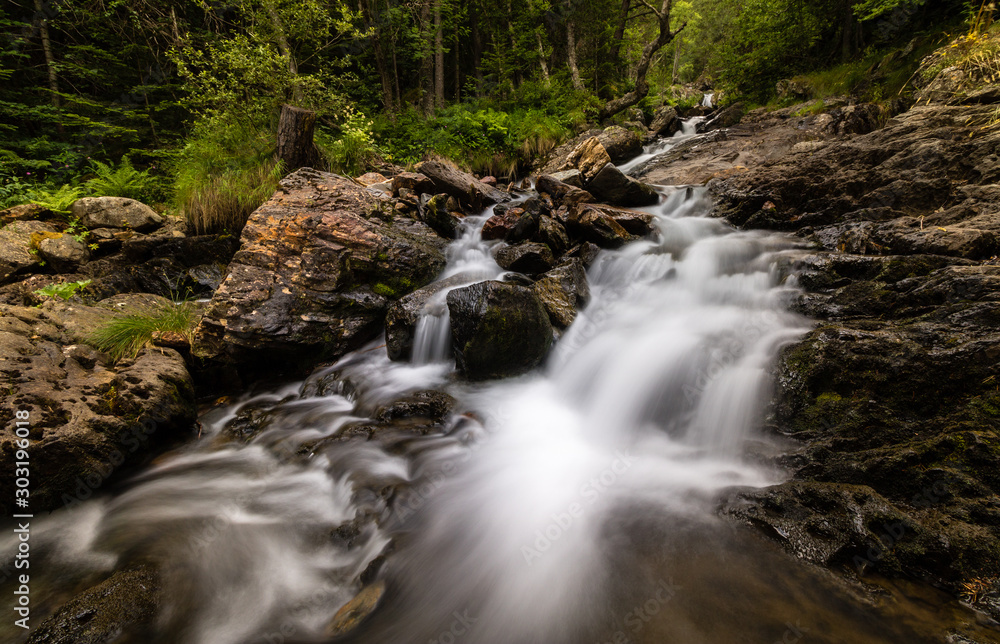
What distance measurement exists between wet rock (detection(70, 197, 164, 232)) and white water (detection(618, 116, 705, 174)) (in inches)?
456

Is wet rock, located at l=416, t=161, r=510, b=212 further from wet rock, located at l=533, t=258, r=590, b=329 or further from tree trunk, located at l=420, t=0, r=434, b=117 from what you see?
tree trunk, located at l=420, t=0, r=434, b=117

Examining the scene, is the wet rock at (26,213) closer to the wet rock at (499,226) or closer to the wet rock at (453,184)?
the wet rock at (453,184)

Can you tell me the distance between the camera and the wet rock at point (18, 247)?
520cm

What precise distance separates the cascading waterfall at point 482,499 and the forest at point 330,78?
520 centimetres

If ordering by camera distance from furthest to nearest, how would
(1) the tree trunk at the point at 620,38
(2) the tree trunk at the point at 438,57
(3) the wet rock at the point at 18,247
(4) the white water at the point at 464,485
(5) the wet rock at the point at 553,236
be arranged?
(1) the tree trunk at the point at 620,38 < (2) the tree trunk at the point at 438,57 < (5) the wet rock at the point at 553,236 < (3) the wet rock at the point at 18,247 < (4) the white water at the point at 464,485

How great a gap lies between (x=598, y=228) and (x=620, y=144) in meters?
7.48

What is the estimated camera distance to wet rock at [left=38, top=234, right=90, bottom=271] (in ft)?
18.3

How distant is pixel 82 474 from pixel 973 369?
626 centimetres

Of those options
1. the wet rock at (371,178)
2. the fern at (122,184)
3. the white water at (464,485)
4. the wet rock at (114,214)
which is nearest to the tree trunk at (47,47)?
the fern at (122,184)

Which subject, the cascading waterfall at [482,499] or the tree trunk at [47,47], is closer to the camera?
the cascading waterfall at [482,499]

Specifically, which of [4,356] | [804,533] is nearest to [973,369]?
[804,533]

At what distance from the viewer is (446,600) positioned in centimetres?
226

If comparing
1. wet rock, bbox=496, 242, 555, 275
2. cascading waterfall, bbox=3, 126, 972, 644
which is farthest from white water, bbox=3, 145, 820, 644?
wet rock, bbox=496, 242, 555, 275

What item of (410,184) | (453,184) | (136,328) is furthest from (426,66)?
(136,328)
